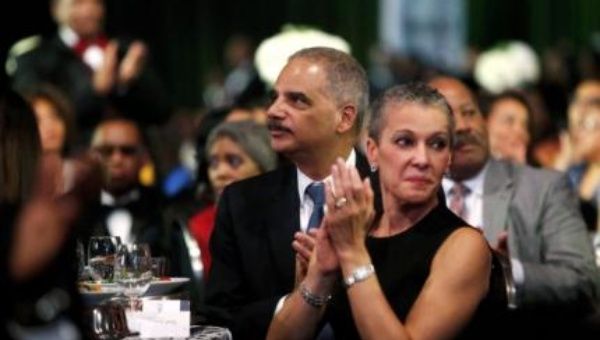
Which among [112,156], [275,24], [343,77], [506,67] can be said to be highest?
[343,77]

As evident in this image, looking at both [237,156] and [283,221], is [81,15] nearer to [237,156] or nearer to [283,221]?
[237,156]

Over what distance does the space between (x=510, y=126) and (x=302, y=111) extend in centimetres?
383

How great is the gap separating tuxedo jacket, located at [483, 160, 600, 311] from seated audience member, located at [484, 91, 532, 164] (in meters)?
2.07

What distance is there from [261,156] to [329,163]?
1834 millimetres

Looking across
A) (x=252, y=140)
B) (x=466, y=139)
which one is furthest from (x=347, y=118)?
(x=252, y=140)

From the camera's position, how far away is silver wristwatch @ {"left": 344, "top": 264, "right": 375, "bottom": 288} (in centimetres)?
505

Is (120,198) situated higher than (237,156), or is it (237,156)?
(237,156)

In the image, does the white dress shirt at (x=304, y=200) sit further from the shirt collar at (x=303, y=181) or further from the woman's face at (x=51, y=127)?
the woman's face at (x=51, y=127)

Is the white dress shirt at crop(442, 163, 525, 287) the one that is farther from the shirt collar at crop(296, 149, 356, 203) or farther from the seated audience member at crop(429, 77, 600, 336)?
the shirt collar at crop(296, 149, 356, 203)

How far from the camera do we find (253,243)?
5875 mm

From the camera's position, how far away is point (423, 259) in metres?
5.17

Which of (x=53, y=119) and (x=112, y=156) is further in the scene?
(x=112, y=156)

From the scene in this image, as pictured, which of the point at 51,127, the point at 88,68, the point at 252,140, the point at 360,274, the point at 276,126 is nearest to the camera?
the point at 360,274

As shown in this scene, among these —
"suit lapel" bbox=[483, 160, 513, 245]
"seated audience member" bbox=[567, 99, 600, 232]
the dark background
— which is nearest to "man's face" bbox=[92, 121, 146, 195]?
"suit lapel" bbox=[483, 160, 513, 245]
